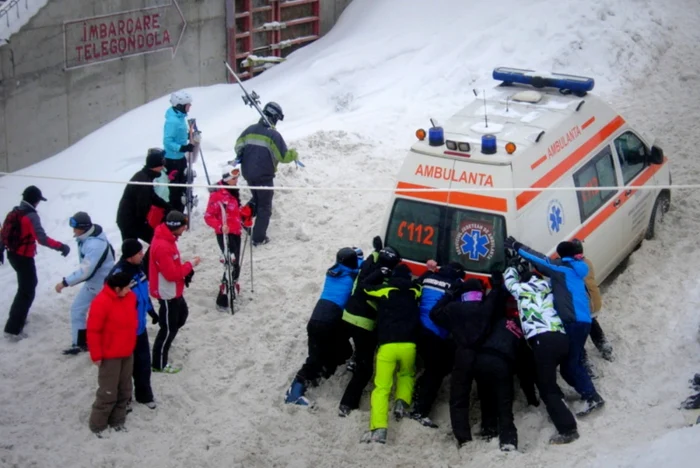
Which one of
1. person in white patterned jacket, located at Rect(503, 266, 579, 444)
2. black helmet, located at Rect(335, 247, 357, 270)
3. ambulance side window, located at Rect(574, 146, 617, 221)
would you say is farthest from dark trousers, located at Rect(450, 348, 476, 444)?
ambulance side window, located at Rect(574, 146, 617, 221)

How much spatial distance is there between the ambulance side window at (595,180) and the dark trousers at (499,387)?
7.24 feet

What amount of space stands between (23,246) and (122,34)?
20.7 feet

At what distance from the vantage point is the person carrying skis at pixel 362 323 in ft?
27.5

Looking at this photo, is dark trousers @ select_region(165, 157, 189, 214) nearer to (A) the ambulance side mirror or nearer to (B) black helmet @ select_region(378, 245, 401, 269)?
(B) black helmet @ select_region(378, 245, 401, 269)

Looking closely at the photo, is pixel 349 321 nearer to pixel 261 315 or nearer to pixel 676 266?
pixel 261 315

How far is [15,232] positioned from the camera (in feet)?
31.3

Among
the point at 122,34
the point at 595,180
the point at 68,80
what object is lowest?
the point at 595,180

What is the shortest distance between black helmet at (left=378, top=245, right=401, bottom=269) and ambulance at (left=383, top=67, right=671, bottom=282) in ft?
1.05

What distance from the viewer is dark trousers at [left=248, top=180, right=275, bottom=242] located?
447 inches

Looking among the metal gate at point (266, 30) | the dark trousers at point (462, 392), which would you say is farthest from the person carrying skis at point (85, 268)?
the metal gate at point (266, 30)

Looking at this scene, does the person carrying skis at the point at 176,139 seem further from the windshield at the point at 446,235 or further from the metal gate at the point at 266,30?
the metal gate at the point at 266,30

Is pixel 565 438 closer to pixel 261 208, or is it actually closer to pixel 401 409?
pixel 401 409

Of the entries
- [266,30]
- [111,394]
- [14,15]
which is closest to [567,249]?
[111,394]

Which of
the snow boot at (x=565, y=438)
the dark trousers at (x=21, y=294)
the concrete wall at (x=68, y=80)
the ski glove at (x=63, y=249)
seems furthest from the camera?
the concrete wall at (x=68, y=80)
